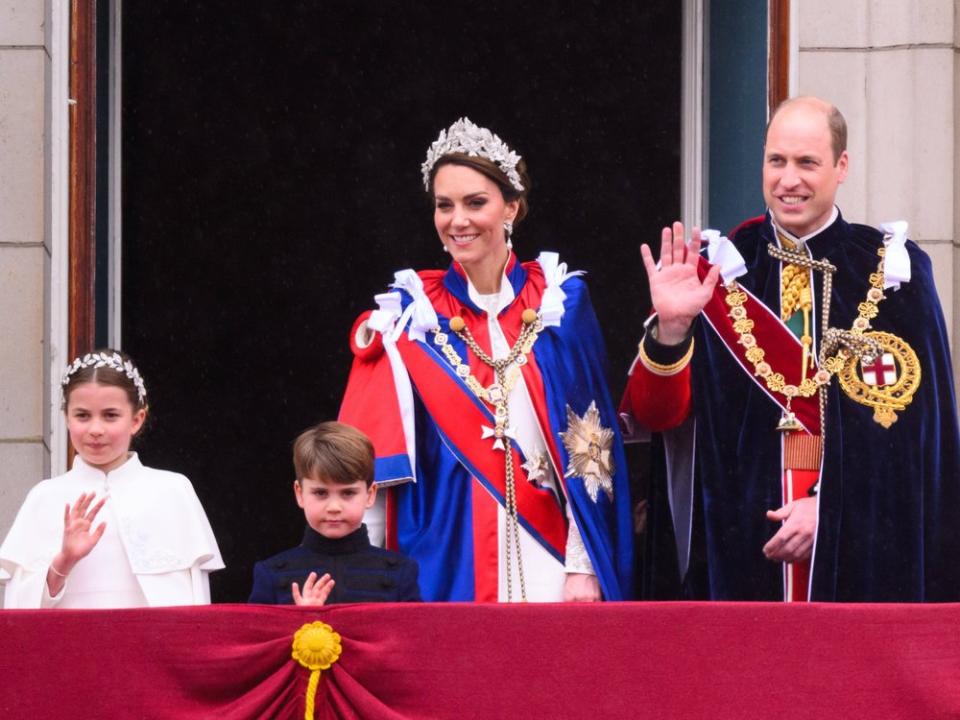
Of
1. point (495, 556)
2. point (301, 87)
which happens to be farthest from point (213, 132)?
point (495, 556)

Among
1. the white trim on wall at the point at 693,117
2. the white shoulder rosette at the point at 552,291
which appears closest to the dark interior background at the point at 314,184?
the white trim on wall at the point at 693,117

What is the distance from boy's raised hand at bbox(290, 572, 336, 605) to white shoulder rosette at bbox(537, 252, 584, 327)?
1.13m

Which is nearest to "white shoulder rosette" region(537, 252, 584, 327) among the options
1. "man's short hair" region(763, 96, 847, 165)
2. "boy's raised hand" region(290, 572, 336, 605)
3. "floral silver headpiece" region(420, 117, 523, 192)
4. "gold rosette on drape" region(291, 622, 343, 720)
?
"floral silver headpiece" region(420, 117, 523, 192)

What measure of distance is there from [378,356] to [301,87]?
3.86 meters

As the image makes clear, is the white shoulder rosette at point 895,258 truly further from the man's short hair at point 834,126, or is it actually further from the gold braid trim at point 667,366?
the gold braid trim at point 667,366

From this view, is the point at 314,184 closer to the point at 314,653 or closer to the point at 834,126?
the point at 834,126

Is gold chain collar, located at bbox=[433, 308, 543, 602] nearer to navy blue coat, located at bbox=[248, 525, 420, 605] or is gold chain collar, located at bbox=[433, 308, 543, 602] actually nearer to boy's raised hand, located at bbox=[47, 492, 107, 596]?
navy blue coat, located at bbox=[248, 525, 420, 605]

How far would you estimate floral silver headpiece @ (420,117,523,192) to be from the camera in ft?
18.2

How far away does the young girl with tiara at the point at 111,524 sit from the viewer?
509 centimetres

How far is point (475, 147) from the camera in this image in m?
5.55

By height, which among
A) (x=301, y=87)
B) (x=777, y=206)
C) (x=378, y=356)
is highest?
(x=301, y=87)

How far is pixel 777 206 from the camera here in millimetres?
5395

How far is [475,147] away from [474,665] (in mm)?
1664

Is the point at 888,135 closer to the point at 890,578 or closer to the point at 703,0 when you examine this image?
the point at 703,0
